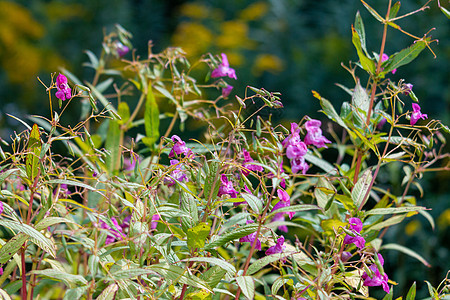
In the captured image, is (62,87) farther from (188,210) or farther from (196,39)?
(196,39)

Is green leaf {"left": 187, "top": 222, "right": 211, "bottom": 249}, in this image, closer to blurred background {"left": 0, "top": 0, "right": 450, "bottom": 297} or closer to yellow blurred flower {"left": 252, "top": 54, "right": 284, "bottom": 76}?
blurred background {"left": 0, "top": 0, "right": 450, "bottom": 297}

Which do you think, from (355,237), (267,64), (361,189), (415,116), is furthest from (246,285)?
(267,64)

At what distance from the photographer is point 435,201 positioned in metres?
2.35

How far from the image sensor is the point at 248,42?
3812mm

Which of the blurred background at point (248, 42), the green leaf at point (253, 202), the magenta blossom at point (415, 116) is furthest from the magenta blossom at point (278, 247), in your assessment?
the blurred background at point (248, 42)

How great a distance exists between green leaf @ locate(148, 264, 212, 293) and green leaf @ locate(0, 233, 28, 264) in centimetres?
18

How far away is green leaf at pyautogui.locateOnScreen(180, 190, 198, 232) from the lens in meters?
0.70

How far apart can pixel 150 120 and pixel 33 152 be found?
36cm

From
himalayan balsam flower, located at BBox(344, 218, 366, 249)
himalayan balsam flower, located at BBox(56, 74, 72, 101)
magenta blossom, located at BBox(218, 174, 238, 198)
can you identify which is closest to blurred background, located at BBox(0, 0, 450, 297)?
himalayan balsam flower, located at BBox(344, 218, 366, 249)

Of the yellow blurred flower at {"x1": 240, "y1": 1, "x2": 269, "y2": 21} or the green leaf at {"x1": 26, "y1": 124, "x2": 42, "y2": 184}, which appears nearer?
the green leaf at {"x1": 26, "y1": 124, "x2": 42, "y2": 184}

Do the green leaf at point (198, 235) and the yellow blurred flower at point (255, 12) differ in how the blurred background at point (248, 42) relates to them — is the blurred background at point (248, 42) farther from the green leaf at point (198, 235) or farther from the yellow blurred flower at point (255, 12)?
the green leaf at point (198, 235)

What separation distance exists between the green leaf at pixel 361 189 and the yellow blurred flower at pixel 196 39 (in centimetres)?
274

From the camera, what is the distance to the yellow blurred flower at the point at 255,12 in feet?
12.5

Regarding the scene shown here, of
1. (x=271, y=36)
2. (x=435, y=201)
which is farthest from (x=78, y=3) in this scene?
(x=435, y=201)
